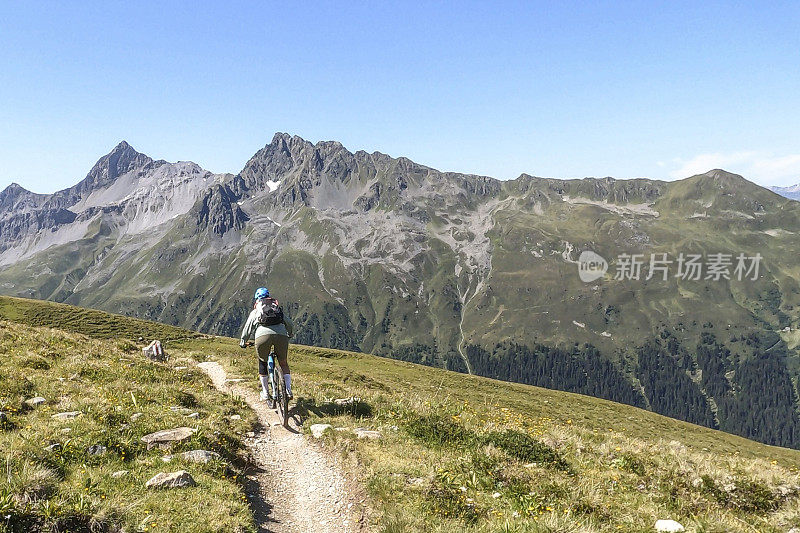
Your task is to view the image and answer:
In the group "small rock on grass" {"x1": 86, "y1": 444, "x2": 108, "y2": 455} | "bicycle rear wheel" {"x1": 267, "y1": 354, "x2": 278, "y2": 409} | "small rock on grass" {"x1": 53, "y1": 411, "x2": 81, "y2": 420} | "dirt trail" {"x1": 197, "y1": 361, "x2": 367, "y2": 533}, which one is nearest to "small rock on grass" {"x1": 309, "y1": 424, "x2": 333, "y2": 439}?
"dirt trail" {"x1": 197, "y1": 361, "x2": 367, "y2": 533}

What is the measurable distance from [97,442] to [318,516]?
579cm

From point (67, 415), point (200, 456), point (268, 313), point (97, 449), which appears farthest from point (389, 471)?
point (67, 415)

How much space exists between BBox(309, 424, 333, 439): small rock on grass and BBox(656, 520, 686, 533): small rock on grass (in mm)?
9805

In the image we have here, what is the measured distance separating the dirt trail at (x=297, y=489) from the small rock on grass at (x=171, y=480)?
60.4 inches

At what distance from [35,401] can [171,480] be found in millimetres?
8085

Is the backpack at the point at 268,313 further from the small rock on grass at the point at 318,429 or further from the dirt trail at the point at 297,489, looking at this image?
the small rock on grass at the point at 318,429

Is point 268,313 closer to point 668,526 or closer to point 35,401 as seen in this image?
point 35,401

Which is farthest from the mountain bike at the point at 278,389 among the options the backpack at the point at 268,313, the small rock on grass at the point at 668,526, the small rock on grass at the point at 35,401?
the small rock on grass at the point at 668,526

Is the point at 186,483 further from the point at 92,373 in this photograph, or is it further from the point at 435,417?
the point at 92,373

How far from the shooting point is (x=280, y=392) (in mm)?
16438

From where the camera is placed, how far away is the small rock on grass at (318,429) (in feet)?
46.8

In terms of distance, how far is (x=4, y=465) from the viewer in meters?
8.15

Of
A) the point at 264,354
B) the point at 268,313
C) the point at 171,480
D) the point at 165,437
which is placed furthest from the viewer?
the point at 264,354

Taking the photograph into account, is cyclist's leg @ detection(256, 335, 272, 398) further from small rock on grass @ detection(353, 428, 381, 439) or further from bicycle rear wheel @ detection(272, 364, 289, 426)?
small rock on grass @ detection(353, 428, 381, 439)
